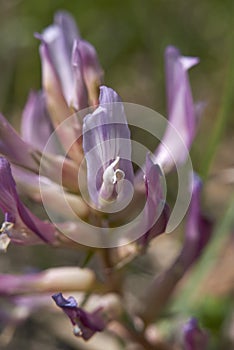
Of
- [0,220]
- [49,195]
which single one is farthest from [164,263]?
[49,195]

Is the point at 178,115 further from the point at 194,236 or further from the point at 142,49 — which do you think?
the point at 142,49

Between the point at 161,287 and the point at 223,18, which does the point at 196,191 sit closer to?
the point at 161,287

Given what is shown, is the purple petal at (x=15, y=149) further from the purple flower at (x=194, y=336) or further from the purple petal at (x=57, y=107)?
the purple flower at (x=194, y=336)

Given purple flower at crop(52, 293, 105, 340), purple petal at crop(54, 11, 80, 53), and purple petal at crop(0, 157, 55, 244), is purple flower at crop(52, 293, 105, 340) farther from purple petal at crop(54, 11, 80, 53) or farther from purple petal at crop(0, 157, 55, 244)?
purple petal at crop(54, 11, 80, 53)

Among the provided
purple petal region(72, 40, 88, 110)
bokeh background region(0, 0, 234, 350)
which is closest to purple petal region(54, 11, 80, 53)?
purple petal region(72, 40, 88, 110)

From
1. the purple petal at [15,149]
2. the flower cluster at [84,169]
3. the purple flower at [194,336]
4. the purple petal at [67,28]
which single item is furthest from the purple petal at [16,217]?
the purple petal at [67,28]

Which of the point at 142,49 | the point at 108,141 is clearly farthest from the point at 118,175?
the point at 142,49

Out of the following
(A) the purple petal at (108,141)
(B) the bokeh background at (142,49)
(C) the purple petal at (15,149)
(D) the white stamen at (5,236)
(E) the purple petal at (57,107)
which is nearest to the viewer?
(A) the purple petal at (108,141)
